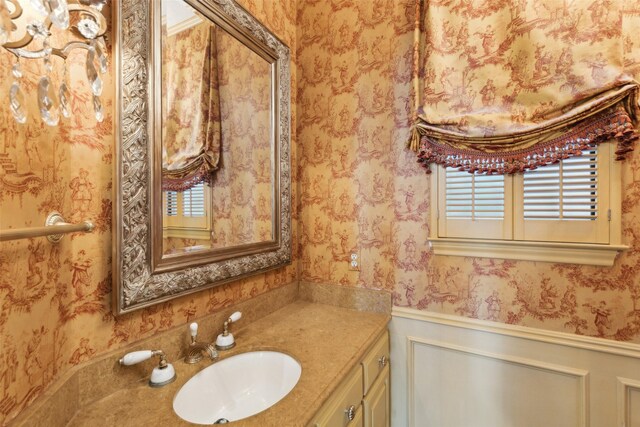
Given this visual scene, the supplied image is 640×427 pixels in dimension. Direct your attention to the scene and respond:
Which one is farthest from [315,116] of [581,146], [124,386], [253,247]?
[124,386]

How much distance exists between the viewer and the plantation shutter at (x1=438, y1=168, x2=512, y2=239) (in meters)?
1.31

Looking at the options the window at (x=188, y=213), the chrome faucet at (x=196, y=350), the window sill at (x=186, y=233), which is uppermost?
the window at (x=188, y=213)

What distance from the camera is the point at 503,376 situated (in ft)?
4.40

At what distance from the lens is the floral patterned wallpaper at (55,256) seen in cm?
60

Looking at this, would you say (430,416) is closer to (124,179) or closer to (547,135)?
(547,135)

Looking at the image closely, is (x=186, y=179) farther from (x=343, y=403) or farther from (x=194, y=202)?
(x=343, y=403)

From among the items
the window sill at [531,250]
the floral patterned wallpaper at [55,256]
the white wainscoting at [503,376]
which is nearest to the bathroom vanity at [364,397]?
the white wainscoting at [503,376]

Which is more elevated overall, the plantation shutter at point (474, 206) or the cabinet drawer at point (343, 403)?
the plantation shutter at point (474, 206)

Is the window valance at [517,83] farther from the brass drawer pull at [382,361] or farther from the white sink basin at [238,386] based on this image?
the white sink basin at [238,386]

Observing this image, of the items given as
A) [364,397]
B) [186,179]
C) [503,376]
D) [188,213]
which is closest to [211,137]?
[186,179]

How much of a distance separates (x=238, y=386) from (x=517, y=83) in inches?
66.3

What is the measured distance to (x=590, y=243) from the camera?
3.81 feet

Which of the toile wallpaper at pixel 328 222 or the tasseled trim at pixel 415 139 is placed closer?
the toile wallpaper at pixel 328 222

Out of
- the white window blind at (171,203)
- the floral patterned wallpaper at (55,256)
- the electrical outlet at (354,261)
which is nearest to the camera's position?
the floral patterned wallpaper at (55,256)
